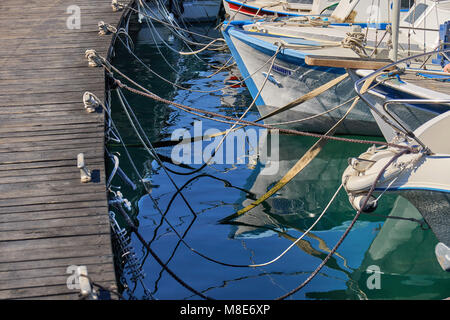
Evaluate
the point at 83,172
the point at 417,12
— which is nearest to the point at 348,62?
the point at 83,172

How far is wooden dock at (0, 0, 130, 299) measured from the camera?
17.8ft

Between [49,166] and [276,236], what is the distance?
339 centimetres

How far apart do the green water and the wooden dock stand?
49.3 inches

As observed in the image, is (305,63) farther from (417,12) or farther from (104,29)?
(104,29)

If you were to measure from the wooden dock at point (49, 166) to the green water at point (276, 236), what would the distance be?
125 cm

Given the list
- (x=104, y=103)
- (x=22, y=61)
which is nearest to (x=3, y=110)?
(x=104, y=103)

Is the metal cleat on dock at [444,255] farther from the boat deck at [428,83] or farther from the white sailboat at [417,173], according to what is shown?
the boat deck at [428,83]

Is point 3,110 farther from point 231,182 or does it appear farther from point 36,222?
point 231,182

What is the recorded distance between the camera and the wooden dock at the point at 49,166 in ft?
17.8

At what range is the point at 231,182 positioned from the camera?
10.4 meters

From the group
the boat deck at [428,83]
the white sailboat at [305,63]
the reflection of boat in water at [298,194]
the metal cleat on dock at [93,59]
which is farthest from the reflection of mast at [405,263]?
the metal cleat on dock at [93,59]

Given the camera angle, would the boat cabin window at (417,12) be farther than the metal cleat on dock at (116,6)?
No

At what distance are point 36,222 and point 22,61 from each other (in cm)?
543
